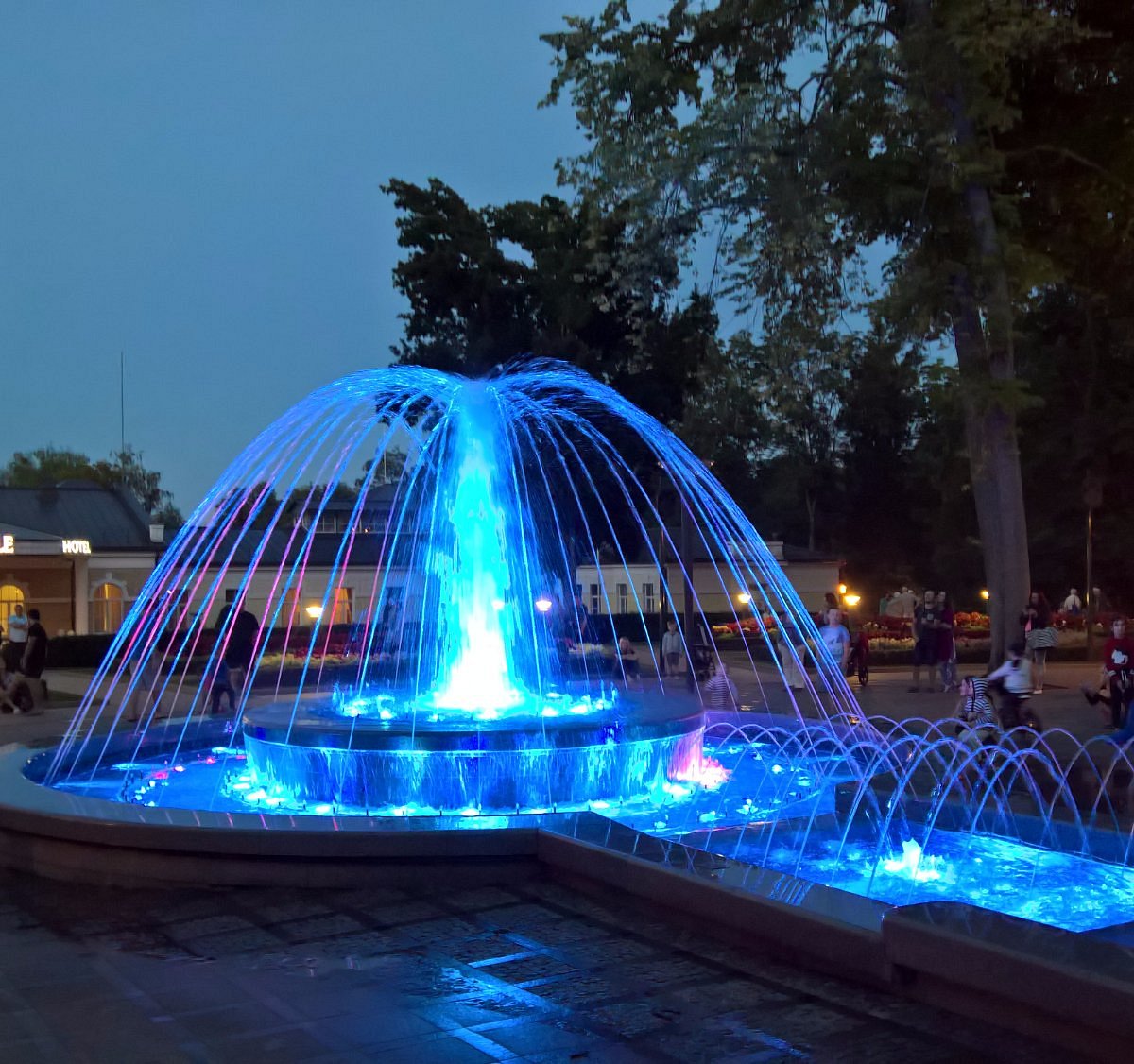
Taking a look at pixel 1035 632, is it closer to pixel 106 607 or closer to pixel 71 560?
pixel 71 560

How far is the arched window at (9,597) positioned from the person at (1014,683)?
3995 centimetres

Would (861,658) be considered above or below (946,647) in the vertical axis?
below

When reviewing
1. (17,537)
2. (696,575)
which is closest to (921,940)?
(17,537)

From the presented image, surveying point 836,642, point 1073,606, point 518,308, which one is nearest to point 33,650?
point 836,642

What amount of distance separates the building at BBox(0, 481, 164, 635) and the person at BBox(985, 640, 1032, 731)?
3744cm

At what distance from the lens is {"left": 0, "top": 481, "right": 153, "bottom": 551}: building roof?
51938 millimetres

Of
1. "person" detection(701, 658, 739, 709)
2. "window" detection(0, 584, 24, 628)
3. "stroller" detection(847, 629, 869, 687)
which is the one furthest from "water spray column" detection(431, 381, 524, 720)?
"window" detection(0, 584, 24, 628)

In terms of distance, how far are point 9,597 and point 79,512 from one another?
27.3ft

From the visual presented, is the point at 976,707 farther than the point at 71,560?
No

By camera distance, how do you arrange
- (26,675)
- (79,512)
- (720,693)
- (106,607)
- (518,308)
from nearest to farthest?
(720,693), (26,675), (518,308), (106,607), (79,512)

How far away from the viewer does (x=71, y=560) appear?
4584 cm

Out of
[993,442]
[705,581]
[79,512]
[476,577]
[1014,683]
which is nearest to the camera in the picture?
[1014,683]

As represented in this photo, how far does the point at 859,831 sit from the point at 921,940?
3753mm

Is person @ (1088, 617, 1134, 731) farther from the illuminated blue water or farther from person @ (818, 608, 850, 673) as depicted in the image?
the illuminated blue water
